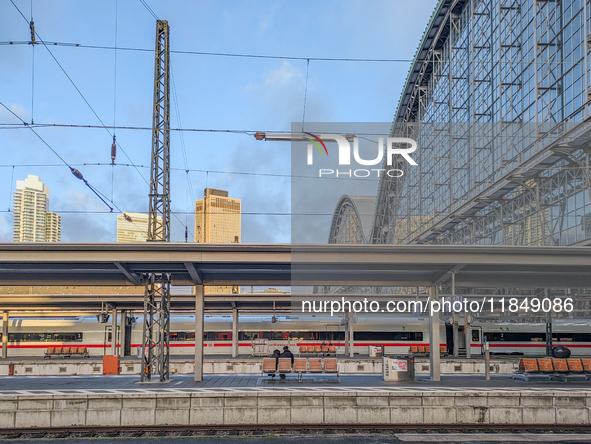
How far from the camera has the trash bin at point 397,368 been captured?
58.5ft

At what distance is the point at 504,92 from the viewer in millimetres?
37406

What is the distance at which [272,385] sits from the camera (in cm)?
1658

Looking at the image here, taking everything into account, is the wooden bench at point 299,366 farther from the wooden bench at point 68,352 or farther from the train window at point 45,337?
the train window at point 45,337

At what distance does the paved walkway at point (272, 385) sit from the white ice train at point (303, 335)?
1690 cm

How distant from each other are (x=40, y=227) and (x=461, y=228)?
7440 cm

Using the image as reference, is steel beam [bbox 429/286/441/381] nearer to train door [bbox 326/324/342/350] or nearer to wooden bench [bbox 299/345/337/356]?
wooden bench [bbox 299/345/337/356]

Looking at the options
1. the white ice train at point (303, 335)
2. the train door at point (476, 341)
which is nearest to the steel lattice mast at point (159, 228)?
the white ice train at point (303, 335)

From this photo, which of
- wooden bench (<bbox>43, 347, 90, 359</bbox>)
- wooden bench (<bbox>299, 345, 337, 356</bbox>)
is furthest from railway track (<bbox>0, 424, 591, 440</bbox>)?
wooden bench (<bbox>43, 347, 90, 359</bbox>)

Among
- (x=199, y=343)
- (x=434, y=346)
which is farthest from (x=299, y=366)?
(x=434, y=346)

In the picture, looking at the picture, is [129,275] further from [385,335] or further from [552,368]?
[385,335]

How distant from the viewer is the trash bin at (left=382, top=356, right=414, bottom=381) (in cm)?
1784

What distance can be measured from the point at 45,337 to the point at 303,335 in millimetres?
17705

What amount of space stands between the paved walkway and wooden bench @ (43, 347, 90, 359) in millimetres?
17742

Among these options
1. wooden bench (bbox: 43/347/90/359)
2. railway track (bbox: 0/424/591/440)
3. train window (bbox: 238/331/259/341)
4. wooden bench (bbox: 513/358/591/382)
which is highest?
wooden bench (bbox: 513/358/591/382)
